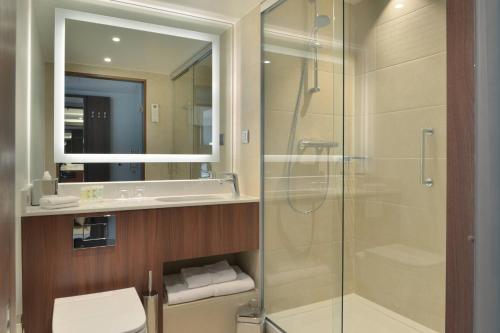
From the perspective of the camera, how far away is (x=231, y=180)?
2676 millimetres

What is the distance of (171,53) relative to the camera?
103 inches

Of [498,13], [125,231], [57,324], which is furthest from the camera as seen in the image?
[125,231]

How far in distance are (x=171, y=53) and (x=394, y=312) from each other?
2.47 metres

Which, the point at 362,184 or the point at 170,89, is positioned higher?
the point at 170,89

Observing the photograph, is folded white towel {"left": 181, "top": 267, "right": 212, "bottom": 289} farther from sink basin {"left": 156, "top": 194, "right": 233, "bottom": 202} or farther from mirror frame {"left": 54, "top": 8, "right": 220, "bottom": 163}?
mirror frame {"left": 54, "top": 8, "right": 220, "bottom": 163}

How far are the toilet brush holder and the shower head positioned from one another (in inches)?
72.3

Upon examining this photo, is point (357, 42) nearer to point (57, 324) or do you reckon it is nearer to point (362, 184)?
point (362, 184)

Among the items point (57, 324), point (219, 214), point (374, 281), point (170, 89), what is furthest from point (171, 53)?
point (374, 281)

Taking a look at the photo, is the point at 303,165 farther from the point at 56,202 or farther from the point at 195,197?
the point at 56,202

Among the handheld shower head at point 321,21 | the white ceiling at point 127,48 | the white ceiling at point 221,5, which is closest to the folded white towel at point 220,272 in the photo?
the white ceiling at point 127,48

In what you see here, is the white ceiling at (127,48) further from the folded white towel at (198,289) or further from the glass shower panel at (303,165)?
the folded white towel at (198,289)

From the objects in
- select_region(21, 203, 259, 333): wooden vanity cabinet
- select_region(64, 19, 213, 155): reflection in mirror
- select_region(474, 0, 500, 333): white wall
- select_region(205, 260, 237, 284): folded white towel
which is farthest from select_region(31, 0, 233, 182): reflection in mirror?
select_region(474, 0, 500, 333): white wall

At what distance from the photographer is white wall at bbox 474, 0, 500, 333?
19.5 inches

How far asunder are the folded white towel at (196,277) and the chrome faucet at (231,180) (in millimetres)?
626
